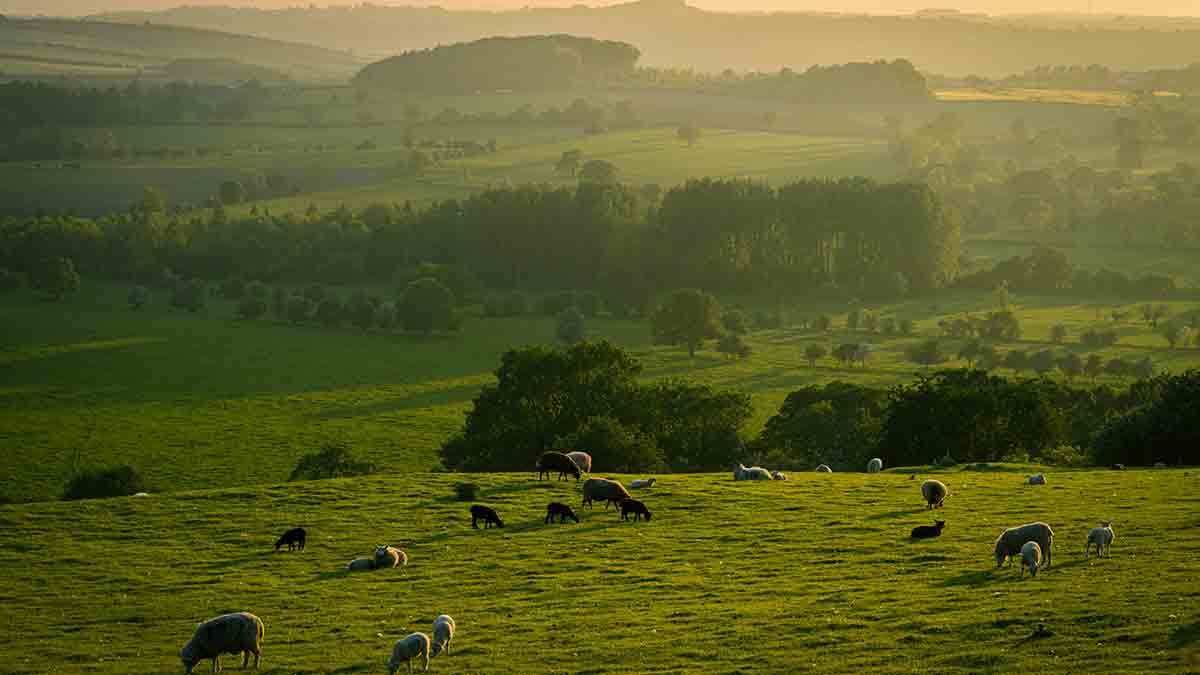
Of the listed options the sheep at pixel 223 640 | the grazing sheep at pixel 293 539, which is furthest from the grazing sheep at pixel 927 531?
the sheep at pixel 223 640

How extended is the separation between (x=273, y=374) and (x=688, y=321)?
31.6 meters

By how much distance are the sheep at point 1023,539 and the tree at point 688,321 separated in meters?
71.7

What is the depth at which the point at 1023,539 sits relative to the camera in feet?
78.2

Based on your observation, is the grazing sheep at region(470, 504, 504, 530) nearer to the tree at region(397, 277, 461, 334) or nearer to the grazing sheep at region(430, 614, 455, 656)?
the grazing sheep at region(430, 614, 455, 656)

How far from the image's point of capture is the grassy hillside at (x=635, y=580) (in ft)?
63.8

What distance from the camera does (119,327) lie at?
101625 millimetres

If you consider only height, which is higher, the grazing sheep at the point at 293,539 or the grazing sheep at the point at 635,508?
the grazing sheep at the point at 635,508

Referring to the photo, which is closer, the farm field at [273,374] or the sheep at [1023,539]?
the sheep at [1023,539]

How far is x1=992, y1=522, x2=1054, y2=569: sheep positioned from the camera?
78.0ft

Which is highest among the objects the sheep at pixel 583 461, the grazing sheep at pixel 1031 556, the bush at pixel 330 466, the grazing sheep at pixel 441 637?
the grazing sheep at pixel 1031 556

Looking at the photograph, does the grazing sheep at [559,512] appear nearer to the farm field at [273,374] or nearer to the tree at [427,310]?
the farm field at [273,374]

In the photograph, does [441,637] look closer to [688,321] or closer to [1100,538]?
[1100,538]

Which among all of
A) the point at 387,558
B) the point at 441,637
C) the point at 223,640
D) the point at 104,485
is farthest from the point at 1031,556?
the point at 104,485

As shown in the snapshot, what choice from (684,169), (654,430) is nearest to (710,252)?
(684,169)
